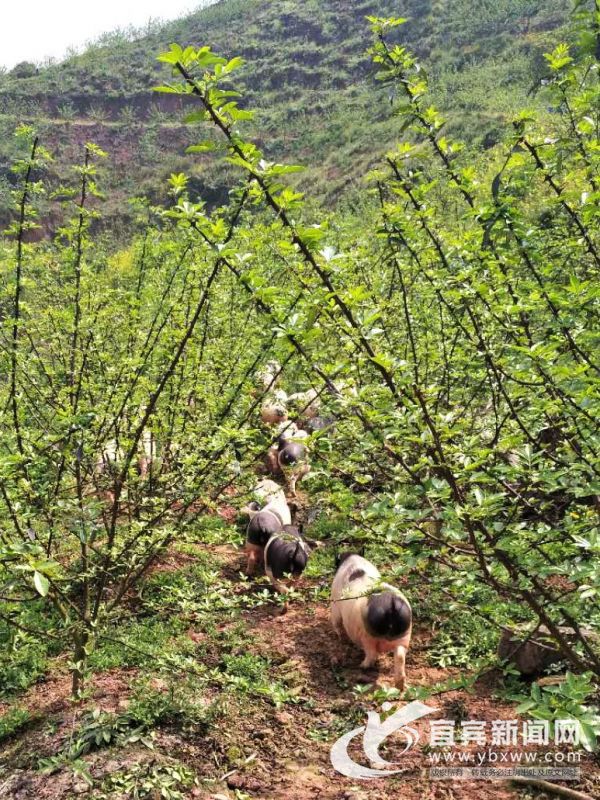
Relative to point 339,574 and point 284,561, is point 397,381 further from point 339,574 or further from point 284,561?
point 284,561

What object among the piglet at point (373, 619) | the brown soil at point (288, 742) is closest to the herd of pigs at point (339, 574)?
the piglet at point (373, 619)

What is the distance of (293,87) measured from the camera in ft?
256

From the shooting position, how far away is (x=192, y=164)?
66688 mm

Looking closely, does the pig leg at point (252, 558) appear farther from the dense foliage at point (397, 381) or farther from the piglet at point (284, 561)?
the dense foliage at point (397, 381)

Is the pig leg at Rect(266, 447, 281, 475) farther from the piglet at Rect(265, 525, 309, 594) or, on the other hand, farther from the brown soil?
the brown soil

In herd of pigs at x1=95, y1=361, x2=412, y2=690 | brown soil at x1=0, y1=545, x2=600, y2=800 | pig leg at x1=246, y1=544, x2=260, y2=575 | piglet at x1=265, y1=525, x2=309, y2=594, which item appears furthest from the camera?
pig leg at x1=246, y1=544, x2=260, y2=575

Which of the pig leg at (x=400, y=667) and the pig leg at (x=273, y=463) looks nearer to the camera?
the pig leg at (x=400, y=667)

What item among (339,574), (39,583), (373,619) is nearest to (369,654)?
(373,619)

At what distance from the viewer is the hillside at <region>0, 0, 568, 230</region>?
5172cm

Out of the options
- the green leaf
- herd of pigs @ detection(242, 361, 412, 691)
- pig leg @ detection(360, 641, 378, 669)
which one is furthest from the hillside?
the green leaf

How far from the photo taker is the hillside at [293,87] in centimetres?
5172

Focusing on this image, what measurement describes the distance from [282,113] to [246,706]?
76247 millimetres

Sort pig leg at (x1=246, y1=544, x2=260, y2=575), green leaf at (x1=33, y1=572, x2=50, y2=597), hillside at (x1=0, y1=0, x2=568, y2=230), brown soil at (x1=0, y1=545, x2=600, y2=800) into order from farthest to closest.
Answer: hillside at (x1=0, y1=0, x2=568, y2=230), pig leg at (x1=246, y1=544, x2=260, y2=575), brown soil at (x1=0, y1=545, x2=600, y2=800), green leaf at (x1=33, y1=572, x2=50, y2=597)

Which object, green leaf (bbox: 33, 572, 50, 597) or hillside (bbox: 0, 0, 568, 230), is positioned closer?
green leaf (bbox: 33, 572, 50, 597)
